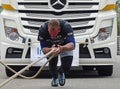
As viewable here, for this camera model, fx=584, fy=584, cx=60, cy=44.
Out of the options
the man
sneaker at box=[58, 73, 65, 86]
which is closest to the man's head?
the man

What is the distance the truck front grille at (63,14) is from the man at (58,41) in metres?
2.07

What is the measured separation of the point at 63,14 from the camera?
44.4ft

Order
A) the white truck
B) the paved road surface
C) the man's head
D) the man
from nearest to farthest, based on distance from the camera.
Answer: the man's head, the man, the paved road surface, the white truck

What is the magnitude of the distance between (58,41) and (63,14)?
223 cm

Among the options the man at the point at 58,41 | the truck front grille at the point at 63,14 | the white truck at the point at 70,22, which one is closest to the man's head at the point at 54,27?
the man at the point at 58,41

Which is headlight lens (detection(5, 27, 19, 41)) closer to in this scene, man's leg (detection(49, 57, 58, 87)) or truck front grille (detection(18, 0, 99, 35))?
truck front grille (detection(18, 0, 99, 35))

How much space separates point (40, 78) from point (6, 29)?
4.77 ft

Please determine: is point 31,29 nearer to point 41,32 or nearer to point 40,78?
point 40,78

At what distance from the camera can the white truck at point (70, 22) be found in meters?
13.5

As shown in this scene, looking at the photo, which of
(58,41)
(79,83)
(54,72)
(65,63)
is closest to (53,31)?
(58,41)

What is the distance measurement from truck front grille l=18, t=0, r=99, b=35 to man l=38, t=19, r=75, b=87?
2072 mm

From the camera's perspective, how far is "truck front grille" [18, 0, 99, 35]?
1355 centimetres

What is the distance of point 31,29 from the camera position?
44.7 ft

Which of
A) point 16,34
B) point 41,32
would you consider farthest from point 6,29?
point 41,32
